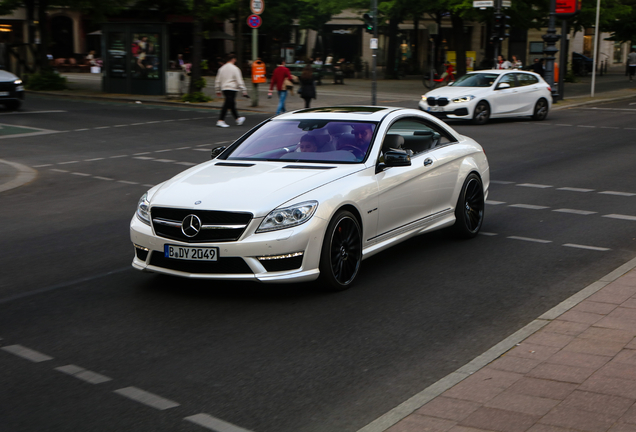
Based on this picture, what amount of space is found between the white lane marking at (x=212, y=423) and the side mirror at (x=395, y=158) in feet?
11.3

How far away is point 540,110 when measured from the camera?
79.4ft

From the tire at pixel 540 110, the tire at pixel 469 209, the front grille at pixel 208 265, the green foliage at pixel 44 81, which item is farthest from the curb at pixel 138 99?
the front grille at pixel 208 265

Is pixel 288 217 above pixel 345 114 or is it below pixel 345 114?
below

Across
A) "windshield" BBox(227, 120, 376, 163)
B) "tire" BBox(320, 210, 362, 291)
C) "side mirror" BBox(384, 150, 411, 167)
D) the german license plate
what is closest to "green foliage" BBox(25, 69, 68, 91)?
"windshield" BBox(227, 120, 376, 163)

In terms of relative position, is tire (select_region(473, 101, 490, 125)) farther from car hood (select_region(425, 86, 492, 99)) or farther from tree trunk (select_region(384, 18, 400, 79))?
tree trunk (select_region(384, 18, 400, 79))

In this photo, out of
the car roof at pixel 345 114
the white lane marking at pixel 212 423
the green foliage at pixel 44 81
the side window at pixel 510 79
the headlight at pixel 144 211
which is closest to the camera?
the white lane marking at pixel 212 423

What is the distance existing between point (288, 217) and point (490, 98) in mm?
18087

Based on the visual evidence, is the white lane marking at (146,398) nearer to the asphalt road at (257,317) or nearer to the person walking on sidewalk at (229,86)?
the asphalt road at (257,317)

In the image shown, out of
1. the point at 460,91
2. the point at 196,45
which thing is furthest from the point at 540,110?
the point at 196,45

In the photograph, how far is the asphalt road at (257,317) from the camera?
4367 millimetres

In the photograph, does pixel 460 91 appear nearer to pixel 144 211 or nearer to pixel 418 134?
pixel 418 134

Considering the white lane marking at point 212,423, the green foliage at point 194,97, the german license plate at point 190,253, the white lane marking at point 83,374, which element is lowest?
the white lane marking at point 83,374

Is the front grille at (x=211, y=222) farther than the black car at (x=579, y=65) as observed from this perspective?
No

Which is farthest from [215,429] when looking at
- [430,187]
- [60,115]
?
[60,115]
